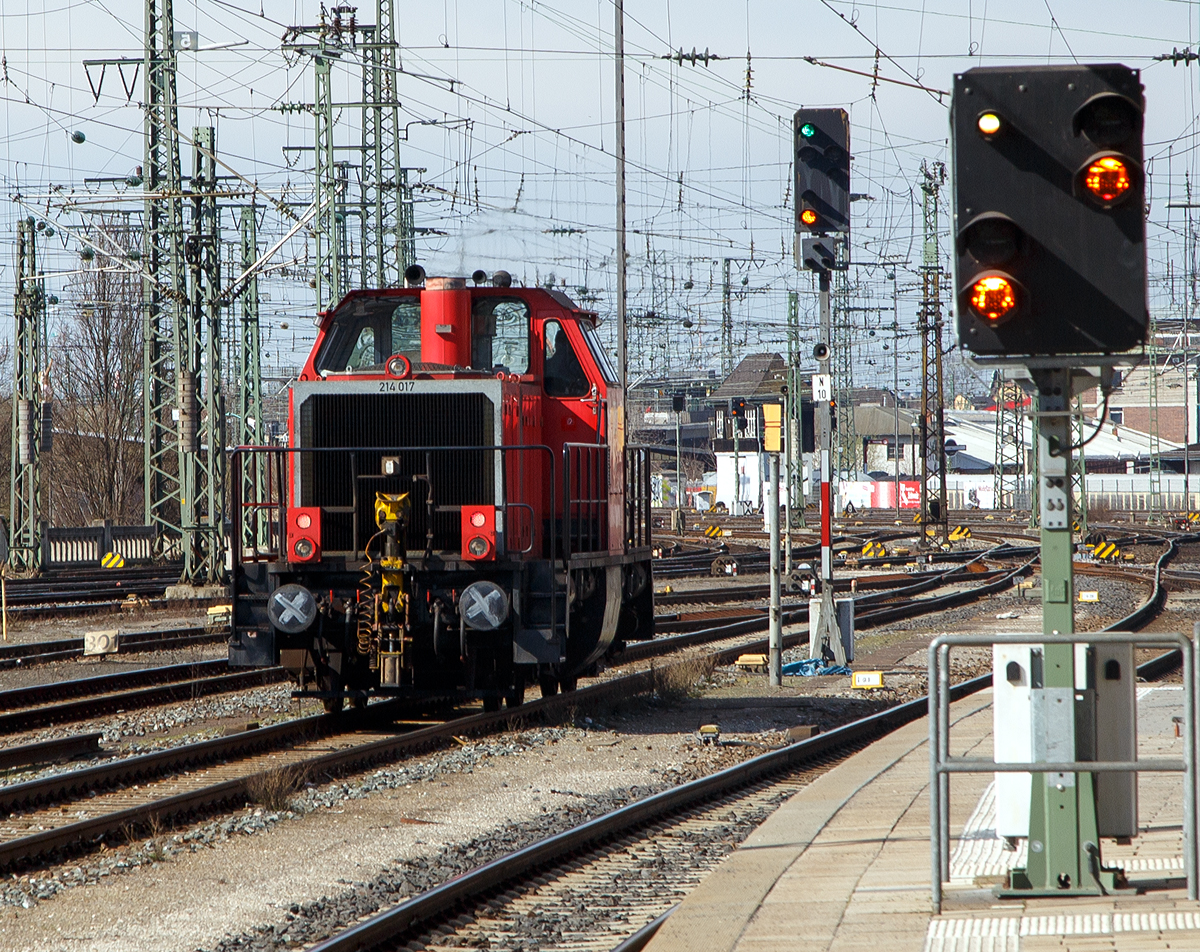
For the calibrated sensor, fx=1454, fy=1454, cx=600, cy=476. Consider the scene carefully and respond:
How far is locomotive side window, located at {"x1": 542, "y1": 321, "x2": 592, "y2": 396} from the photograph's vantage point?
41.9ft

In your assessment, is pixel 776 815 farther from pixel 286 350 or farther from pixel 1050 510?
pixel 286 350

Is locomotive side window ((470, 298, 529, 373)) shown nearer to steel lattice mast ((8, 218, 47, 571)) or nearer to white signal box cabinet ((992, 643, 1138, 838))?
white signal box cabinet ((992, 643, 1138, 838))

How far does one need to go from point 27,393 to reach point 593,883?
3082 cm

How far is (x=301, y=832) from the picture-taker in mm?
8562

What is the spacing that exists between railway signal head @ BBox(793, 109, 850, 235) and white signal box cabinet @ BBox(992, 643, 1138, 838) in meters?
8.83

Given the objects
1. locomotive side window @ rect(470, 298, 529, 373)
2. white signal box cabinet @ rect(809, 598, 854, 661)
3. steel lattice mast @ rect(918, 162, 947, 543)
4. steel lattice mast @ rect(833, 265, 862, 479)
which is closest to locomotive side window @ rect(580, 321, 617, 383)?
locomotive side window @ rect(470, 298, 529, 373)

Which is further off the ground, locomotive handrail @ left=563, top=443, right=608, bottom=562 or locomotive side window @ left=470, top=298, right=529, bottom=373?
locomotive side window @ left=470, top=298, right=529, bottom=373

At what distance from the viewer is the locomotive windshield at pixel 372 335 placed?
487 inches

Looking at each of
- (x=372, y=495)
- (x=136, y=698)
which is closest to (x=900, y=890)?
(x=372, y=495)

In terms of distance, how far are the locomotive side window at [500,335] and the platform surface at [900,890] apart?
16.5 ft

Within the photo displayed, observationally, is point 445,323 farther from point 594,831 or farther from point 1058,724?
point 1058,724

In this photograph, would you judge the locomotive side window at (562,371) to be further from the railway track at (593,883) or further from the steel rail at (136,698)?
the steel rail at (136,698)

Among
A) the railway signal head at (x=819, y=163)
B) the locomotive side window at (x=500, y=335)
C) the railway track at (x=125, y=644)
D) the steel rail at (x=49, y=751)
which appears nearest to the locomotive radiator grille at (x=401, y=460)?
the locomotive side window at (x=500, y=335)

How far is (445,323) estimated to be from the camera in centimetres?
1230
